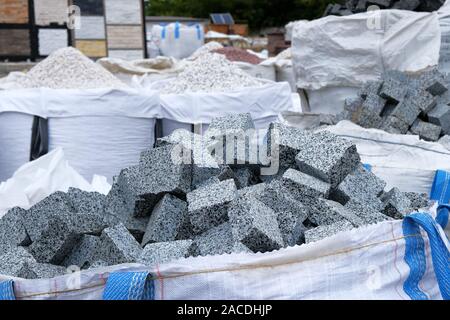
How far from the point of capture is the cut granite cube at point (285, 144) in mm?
2352

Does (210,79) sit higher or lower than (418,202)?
higher

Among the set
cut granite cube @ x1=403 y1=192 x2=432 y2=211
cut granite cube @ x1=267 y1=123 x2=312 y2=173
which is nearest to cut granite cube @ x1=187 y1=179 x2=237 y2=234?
cut granite cube @ x1=267 y1=123 x2=312 y2=173

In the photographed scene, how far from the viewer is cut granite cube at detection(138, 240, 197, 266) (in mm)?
1787

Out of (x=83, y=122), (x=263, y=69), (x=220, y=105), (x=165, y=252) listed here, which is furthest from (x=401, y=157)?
(x=263, y=69)

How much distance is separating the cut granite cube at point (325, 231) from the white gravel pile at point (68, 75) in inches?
118

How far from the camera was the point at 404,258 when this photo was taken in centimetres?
170

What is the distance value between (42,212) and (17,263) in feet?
1.54

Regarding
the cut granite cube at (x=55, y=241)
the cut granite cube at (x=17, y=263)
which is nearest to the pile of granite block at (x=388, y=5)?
the cut granite cube at (x=55, y=241)

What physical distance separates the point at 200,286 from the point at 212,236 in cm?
38

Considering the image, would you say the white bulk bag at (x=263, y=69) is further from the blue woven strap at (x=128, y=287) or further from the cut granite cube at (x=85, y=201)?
the blue woven strap at (x=128, y=287)

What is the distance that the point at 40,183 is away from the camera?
316 centimetres

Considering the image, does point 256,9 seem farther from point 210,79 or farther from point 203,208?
point 203,208

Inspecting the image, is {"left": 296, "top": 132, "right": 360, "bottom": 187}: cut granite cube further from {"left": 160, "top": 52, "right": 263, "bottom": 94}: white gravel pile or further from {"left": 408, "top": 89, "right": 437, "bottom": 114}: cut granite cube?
{"left": 160, "top": 52, "right": 263, "bottom": 94}: white gravel pile
